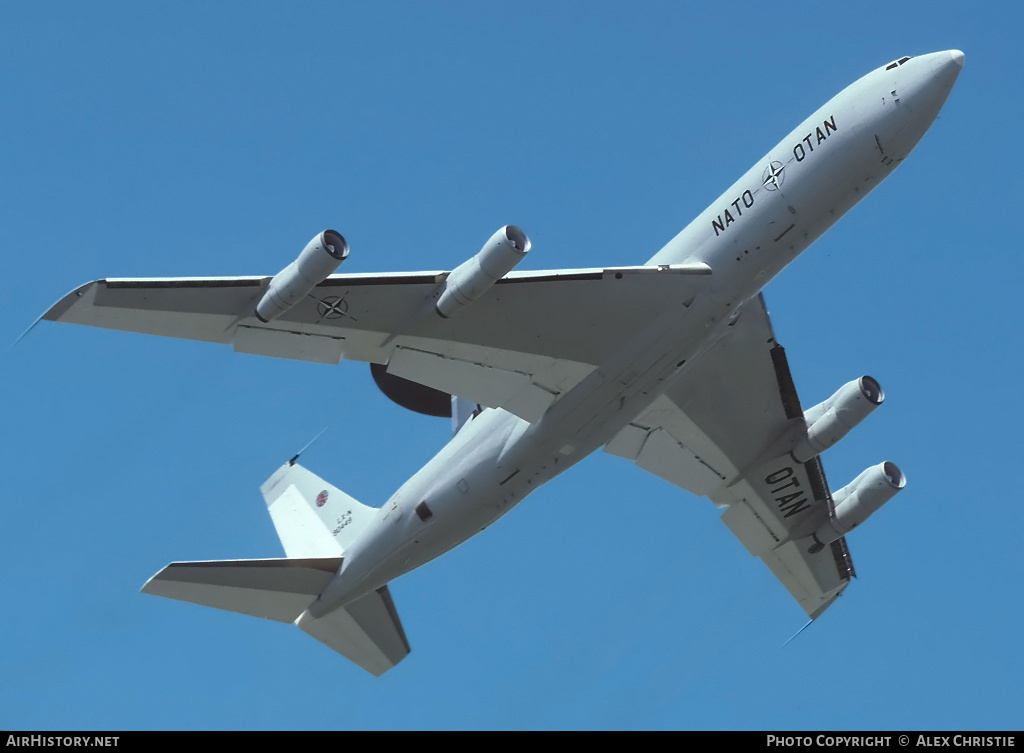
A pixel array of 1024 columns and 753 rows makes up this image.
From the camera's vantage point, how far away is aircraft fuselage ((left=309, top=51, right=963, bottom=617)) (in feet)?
98.5

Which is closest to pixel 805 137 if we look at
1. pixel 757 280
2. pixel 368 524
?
pixel 757 280

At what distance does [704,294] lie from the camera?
30.7 metres

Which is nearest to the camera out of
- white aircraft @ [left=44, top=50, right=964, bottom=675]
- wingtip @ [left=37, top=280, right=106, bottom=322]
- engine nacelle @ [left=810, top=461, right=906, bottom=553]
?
wingtip @ [left=37, top=280, right=106, bottom=322]

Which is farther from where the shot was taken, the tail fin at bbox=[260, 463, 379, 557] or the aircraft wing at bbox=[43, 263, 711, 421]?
the tail fin at bbox=[260, 463, 379, 557]

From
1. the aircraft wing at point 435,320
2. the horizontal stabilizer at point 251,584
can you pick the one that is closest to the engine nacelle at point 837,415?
the aircraft wing at point 435,320

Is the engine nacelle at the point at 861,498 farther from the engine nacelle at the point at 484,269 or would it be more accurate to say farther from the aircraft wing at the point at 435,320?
the engine nacelle at the point at 484,269

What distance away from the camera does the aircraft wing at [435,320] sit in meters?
28.5

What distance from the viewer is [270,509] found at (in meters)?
Result: 40.9

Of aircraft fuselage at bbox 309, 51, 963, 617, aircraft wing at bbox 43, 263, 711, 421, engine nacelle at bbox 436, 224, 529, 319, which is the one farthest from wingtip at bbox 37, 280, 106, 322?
aircraft fuselage at bbox 309, 51, 963, 617

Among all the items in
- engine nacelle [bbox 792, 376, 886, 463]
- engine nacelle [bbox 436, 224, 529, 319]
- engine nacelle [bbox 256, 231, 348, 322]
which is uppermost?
engine nacelle [bbox 256, 231, 348, 322]

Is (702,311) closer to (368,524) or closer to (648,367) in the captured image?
(648,367)

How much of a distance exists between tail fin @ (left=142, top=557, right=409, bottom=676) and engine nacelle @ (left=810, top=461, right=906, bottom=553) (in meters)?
12.5

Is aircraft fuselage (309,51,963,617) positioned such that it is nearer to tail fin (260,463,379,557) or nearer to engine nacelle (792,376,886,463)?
tail fin (260,463,379,557)

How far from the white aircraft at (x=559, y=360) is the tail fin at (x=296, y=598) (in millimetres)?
55
